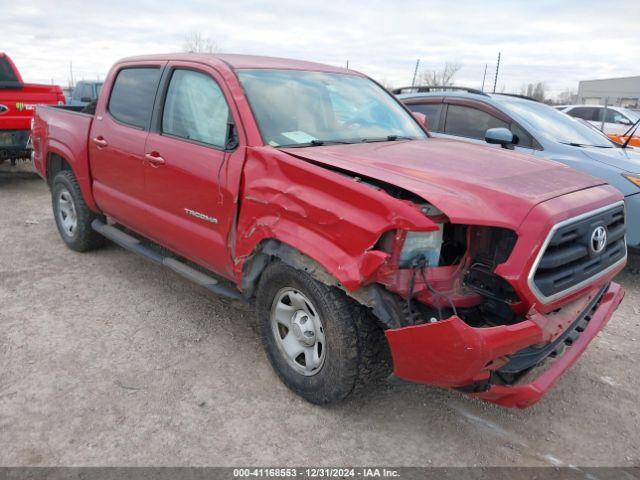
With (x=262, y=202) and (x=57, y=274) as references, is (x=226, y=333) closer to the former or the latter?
(x=262, y=202)

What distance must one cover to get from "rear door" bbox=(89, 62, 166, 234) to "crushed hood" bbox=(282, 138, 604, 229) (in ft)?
5.46

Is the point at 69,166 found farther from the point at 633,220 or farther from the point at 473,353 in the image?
the point at 633,220

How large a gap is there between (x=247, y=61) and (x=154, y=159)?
0.96 metres

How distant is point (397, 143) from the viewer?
3529 mm

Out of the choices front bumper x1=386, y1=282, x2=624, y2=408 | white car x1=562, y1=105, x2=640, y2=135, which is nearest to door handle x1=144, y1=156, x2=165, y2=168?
front bumper x1=386, y1=282, x2=624, y2=408

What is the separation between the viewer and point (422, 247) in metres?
2.50

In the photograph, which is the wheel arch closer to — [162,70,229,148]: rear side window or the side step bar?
the side step bar

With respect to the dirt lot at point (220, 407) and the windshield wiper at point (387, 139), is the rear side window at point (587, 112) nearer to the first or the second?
the dirt lot at point (220, 407)

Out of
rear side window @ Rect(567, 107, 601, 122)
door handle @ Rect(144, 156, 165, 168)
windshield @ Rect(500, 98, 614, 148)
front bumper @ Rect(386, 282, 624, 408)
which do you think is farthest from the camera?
rear side window @ Rect(567, 107, 601, 122)

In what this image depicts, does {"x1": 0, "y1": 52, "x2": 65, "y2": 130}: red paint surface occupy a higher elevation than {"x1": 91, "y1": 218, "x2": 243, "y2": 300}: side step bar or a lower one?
higher

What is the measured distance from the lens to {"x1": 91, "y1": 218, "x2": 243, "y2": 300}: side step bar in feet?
11.5

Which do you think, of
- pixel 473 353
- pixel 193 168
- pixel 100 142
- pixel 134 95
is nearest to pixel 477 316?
pixel 473 353

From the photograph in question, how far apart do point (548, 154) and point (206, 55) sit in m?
3.54

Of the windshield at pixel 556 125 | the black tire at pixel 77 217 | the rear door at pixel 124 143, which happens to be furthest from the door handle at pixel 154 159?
the windshield at pixel 556 125
